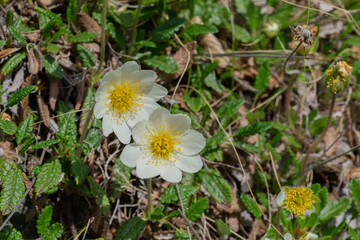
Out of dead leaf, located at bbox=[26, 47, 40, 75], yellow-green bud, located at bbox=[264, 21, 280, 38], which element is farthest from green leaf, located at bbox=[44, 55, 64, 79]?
yellow-green bud, located at bbox=[264, 21, 280, 38]

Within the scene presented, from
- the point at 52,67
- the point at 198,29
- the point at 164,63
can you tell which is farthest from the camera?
the point at 198,29

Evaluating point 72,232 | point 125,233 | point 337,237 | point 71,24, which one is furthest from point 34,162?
point 337,237

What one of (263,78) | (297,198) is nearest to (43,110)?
(297,198)

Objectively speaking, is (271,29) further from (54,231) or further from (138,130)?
(54,231)

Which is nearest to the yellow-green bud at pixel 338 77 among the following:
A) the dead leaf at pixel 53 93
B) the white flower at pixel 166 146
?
the white flower at pixel 166 146

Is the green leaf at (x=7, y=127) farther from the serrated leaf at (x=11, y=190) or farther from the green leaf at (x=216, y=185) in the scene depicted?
the green leaf at (x=216, y=185)

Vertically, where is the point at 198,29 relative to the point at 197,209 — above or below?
above

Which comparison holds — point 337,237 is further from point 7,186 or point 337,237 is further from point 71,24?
point 71,24

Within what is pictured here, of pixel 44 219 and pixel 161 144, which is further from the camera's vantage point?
pixel 161 144
